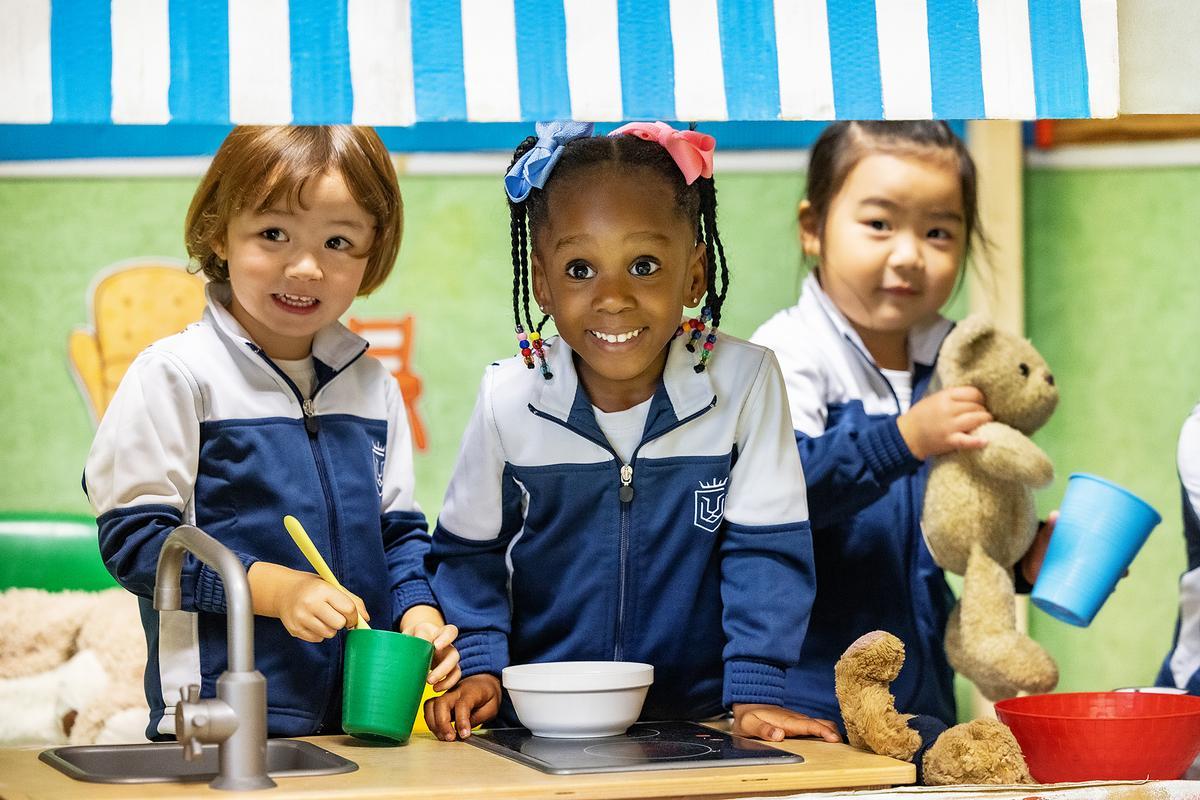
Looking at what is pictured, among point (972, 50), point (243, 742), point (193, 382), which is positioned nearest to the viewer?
point (243, 742)

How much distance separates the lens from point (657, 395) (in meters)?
1.98

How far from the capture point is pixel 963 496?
2346mm

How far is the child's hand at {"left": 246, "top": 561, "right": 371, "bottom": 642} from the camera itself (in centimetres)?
170

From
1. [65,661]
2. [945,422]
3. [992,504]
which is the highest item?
[945,422]

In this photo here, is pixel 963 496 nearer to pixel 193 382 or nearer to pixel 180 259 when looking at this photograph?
pixel 193 382

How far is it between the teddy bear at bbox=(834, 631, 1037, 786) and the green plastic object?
6.73ft

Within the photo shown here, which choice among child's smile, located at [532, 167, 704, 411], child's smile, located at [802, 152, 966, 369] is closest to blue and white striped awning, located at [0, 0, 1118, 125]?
child's smile, located at [532, 167, 704, 411]

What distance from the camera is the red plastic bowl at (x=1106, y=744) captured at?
1655 millimetres

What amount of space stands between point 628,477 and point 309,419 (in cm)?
47

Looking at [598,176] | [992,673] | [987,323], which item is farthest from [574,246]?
[992,673]

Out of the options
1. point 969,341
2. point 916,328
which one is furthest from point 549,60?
point 916,328

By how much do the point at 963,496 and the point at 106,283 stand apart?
7.22 feet

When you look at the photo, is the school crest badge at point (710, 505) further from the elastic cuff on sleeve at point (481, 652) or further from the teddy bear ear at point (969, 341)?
the teddy bear ear at point (969, 341)

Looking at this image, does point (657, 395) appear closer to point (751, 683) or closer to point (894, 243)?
point (751, 683)
